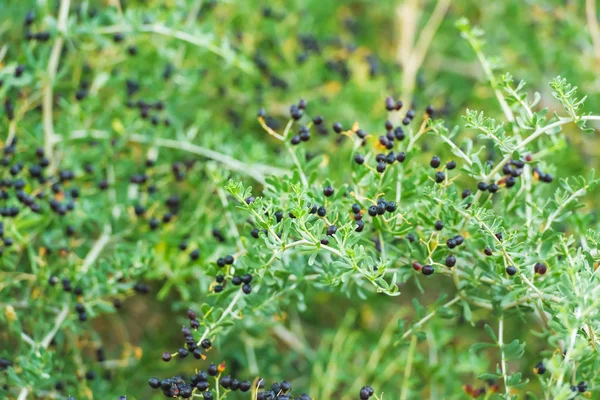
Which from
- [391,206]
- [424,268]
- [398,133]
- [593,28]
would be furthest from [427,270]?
[593,28]

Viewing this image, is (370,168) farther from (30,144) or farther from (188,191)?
(30,144)

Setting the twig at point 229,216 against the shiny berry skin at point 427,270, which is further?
the twig at point 229,216

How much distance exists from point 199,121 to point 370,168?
65 cm

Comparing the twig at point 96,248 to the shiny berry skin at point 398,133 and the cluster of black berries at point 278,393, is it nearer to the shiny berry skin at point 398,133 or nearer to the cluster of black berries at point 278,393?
the cluster of black berries at point 278,393

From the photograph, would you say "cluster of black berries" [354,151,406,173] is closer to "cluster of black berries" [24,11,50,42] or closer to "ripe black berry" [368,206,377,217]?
"ripe black berry" [368,206,377,217]

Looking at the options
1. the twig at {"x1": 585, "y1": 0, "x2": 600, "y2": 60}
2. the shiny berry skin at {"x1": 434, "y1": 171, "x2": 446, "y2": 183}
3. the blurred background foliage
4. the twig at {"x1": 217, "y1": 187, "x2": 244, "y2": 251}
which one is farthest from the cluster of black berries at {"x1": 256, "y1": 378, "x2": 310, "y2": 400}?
the twig at {"x1": 585, "y1": 0, "x2": 600, "y2": 60}

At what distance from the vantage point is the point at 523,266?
43.5 inches

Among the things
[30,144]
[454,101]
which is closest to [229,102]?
[30,144]

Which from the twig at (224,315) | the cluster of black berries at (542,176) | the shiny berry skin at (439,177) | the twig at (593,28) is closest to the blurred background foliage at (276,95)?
the twig at (593,28)

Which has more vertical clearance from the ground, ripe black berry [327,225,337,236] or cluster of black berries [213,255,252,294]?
ripe black berry [327,225,337,236]

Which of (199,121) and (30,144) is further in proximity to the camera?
(199,121)

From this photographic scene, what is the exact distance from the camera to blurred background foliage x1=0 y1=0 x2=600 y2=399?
62.7 inches

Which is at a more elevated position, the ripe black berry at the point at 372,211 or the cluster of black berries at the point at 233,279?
the ripe black berry at the point at 372,211

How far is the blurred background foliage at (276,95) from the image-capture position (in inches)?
62.7
